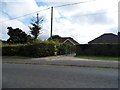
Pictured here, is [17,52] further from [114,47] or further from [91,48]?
[114,47]

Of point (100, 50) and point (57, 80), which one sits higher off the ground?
point (100, 50)

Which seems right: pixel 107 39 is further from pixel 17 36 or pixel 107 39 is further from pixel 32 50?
pixel 32 50

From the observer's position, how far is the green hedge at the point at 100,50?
149 ft

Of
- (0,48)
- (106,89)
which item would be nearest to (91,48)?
(0,48)

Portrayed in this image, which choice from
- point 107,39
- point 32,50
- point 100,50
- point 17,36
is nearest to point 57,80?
point 32,50

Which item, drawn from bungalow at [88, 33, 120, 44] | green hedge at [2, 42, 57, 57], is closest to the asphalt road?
green hedge at [2, 42, 57, 57]

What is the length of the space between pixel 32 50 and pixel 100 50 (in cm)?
1277

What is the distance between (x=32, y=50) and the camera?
39.6 metres

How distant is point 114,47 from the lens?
45812mm

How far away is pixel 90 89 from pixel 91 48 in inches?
1504

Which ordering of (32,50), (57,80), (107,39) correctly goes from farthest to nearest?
(107,39) → (32,50) → (57,80)

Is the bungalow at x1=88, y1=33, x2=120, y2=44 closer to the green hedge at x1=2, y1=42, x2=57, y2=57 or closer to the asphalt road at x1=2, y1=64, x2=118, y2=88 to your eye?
the green hedge at x1=2, y1=42, x2=57, y2=57

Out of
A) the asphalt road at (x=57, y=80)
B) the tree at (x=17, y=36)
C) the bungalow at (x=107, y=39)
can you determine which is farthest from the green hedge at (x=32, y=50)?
the tree at (x=17, y=36)

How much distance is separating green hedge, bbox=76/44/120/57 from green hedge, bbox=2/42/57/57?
8.83m
